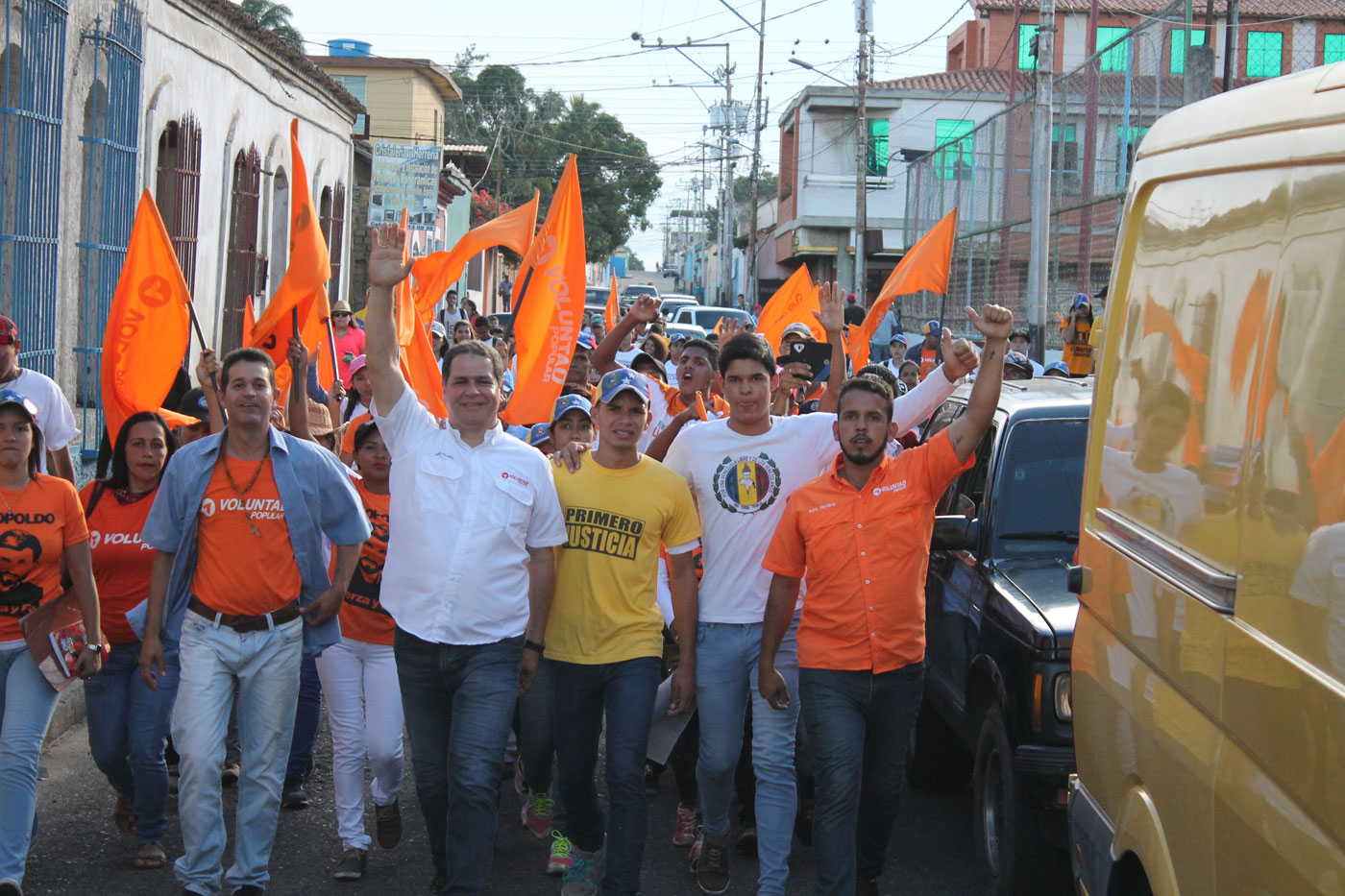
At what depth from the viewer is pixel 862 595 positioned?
4.85 m

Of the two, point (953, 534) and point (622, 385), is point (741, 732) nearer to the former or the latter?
point (953, 534)

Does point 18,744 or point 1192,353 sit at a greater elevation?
point 1192,353

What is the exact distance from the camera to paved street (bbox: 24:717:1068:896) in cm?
542

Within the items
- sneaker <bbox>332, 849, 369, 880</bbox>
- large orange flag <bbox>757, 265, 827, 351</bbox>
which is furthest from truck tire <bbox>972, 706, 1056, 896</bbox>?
large orange flag <bbox>757, 265, 827, 351</bbox>

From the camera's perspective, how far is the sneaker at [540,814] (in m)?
5.95

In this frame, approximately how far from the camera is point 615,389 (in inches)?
204

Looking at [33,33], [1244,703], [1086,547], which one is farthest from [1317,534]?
[33,33]

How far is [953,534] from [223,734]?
282cm

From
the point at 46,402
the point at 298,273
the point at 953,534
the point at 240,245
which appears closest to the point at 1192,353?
the point at 953,534

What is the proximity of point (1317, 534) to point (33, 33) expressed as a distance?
333 inches

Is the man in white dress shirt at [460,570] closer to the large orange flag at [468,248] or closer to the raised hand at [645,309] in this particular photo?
the raised hand at [645,309]

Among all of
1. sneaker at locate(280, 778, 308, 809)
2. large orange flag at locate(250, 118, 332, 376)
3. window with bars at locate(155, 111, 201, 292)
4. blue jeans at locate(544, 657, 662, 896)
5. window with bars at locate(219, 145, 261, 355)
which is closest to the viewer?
blue jeans at locate(544, 657, 662, 896)

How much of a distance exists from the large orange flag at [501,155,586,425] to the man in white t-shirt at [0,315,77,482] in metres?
2.44

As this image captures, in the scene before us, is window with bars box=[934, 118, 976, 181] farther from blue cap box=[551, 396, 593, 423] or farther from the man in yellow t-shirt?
the man in yellow t-shirt
